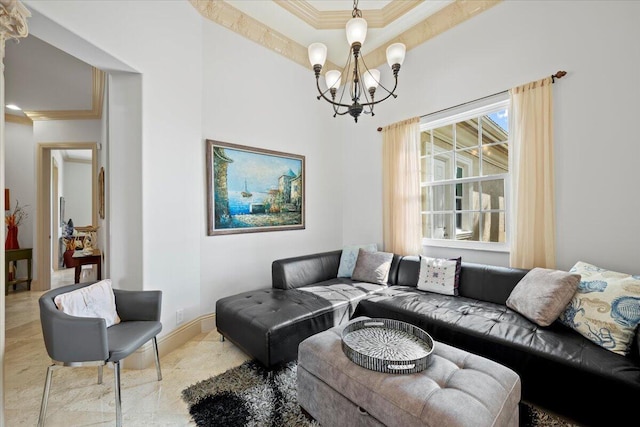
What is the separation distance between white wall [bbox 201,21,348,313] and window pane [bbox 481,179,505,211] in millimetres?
2003

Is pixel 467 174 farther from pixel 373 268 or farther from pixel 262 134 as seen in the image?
pixel 262 134

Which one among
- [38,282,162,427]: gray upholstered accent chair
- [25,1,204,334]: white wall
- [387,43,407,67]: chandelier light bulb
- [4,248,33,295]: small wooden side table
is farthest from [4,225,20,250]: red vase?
[387,43,407,67]: chandelier light bulb

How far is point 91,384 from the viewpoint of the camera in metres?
2.00

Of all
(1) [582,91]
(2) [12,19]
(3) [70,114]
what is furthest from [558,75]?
(3) [70,114]

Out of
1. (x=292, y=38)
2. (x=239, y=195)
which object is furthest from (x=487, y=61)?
(x=239, y=195)

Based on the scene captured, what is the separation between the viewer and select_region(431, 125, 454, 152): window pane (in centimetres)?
328

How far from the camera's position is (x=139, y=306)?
2053 millimetres

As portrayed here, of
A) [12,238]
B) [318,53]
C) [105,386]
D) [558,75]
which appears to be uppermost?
[318,53]

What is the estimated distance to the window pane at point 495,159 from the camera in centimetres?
284

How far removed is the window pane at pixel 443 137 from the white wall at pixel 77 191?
8.79 meters

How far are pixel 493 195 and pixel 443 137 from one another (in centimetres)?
92

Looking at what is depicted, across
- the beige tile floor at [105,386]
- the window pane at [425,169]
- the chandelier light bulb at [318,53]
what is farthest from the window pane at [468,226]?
the beige tile floor at [105,386]

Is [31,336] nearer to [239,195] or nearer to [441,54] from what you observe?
[239,195]

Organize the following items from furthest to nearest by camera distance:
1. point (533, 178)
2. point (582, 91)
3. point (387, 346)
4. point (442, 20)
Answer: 1. point (442, 20)
2. point (533, 178)
3. point (582, 91)
4. point (387, 346)
